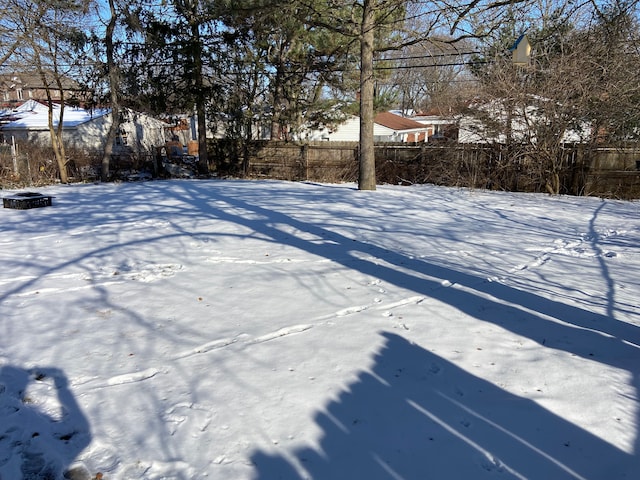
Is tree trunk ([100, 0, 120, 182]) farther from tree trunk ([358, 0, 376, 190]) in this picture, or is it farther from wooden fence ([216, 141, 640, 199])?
tree trunk ([358, 0, 376, 190])

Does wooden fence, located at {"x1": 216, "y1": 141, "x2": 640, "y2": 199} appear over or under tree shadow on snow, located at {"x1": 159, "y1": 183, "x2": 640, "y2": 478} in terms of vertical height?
over

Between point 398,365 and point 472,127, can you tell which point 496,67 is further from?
point 398,365

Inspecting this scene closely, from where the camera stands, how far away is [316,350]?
3.47 m

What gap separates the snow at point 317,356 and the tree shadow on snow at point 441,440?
0.04 feet

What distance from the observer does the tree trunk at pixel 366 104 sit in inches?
500

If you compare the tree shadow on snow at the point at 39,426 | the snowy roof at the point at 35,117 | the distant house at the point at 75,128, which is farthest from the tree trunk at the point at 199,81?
the tree shadow on snow at the point at 39,426

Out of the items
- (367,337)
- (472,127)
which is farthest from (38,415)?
(472,127)

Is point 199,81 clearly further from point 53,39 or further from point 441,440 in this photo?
point 441,440

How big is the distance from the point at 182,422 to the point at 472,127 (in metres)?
13.6

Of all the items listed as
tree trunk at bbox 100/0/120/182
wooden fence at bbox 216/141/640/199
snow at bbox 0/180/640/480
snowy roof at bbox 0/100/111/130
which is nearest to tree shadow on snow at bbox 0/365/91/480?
snow at bbox 0/180/640/480

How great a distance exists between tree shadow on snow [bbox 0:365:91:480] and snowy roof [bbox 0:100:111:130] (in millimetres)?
26829

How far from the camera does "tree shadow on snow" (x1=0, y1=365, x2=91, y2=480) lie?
227 centimetres

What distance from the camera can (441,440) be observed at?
8.15 feet

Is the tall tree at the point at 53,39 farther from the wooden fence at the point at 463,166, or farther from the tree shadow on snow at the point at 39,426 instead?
the tree shadow on snow at the point at 39,426
